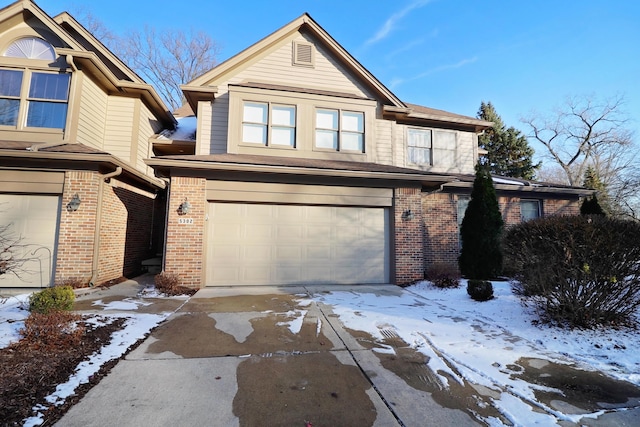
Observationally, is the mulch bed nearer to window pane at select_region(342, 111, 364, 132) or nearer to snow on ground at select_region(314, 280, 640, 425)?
snow on ground at select_region(314, 280, 640, 425)

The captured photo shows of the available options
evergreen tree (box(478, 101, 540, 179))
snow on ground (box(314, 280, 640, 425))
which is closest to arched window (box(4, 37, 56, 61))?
→ snow on ground (box(314, 280, 640, 425))

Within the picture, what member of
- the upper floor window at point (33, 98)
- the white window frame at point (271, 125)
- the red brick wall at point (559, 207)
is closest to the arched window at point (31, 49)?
the upper floor window at point (33, 98)

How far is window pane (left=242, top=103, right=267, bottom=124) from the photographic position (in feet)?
31.0

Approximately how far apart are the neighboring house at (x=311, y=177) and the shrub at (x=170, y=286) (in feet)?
1.11

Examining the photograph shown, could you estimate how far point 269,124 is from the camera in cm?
953

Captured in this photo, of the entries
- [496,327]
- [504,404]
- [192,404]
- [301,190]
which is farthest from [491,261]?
[192,404]

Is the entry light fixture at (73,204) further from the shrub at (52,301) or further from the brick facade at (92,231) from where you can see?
the shrub at (52,301)

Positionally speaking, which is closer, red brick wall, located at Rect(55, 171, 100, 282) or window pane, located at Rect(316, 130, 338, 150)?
red brick wall, located at Rect(55, 171, 100, 282)

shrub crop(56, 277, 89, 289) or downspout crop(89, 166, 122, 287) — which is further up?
downspout crop(89, 166, 122, 287)

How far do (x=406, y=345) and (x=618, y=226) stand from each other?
3.62 m

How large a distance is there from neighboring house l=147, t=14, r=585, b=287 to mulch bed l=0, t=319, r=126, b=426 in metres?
3.89

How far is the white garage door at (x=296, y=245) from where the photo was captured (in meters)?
8.02

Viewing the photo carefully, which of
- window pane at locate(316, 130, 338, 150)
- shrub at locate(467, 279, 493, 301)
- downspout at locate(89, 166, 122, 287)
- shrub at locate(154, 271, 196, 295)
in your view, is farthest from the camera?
window pane at locate(316, 130, 338, 150)

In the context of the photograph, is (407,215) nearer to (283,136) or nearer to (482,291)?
(482,291)
